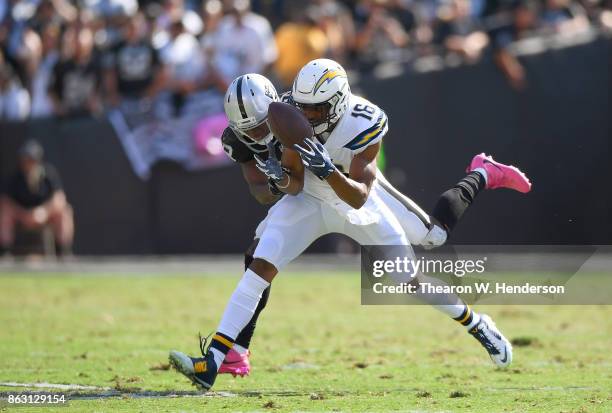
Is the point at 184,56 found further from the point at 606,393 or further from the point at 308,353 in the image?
the point at 606,393

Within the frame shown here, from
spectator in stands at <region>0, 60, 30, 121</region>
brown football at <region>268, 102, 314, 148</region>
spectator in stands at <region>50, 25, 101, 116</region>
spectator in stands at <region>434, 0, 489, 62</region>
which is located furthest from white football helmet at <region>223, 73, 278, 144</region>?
spectator in stands at <region>0, 60, 30, 121</region>

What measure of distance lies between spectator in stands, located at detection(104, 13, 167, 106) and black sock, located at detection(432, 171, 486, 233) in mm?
7076

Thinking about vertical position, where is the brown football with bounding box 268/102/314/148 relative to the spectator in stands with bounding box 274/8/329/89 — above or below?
below

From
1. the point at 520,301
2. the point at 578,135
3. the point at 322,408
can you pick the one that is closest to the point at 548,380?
the point at 322,408

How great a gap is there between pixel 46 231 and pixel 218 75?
113 inches

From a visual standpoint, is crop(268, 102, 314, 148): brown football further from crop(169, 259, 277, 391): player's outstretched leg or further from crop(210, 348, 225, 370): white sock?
crop(210, 348, 225, 370): white sock

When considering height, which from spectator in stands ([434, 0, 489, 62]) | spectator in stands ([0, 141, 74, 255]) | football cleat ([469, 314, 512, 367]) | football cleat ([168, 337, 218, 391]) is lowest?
football cleat ([168, 337, 218, 391])

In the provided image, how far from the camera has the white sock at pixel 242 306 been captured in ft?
19.8

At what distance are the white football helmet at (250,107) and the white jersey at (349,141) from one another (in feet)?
1.19

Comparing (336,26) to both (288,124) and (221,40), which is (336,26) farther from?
(288,124)

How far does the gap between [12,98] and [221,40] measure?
3.14 meters

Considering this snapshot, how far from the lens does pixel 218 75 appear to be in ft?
42.5

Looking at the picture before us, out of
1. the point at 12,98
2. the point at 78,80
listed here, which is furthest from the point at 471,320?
the point at 12,98

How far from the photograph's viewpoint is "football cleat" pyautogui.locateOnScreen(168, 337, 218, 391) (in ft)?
19.0
